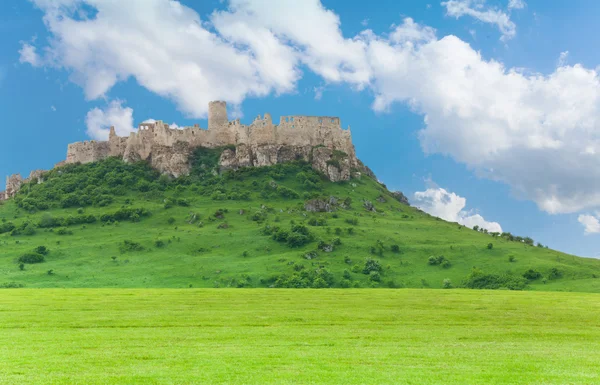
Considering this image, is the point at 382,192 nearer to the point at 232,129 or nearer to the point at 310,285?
the point at 232,129

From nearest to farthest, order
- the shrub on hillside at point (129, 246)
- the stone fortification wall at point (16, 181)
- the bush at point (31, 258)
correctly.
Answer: the bush at point (31, 258) < the shrub on hillside at point (129, 246) < the stone fortification wall at point (16, 181)

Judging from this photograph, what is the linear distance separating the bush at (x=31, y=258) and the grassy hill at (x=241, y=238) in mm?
243

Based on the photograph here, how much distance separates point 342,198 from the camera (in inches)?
5202

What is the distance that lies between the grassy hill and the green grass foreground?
36.8 meters

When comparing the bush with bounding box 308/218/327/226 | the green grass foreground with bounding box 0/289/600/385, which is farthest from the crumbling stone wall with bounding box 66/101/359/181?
the green grass foreground with bounding box 0/289/600/385

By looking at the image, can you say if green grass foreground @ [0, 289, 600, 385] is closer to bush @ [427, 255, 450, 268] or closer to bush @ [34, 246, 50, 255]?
bush @ [427, 255, 450, 268]

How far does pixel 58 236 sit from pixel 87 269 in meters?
27.4

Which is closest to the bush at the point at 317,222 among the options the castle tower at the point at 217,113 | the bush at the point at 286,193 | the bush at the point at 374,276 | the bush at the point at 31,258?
the bush at the point at 286,193

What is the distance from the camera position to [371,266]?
86.2 m

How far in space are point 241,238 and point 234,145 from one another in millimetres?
55408

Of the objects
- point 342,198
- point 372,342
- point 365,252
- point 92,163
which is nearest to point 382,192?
point 342,198

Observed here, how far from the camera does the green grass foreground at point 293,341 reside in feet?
69.2

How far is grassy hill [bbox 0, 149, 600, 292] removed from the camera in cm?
8056

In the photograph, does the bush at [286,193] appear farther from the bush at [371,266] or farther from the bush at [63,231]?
the bush at [371,266]
